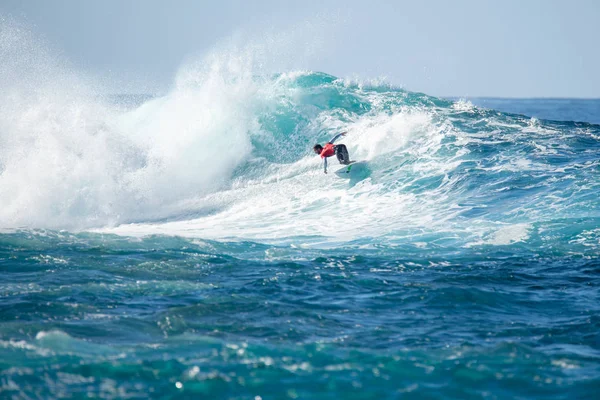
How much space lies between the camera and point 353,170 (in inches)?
826

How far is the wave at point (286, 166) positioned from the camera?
53.8 feet

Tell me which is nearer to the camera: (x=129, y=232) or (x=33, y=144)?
(x=129, y=232)

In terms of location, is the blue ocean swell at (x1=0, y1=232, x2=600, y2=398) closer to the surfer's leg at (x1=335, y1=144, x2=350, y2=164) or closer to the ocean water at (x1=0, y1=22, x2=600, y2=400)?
the ocean water at (x1=0, y1=22, x2=600, y2=400)

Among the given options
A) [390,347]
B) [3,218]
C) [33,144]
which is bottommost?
[390,347]

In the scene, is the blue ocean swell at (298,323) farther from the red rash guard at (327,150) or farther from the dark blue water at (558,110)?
the dark blue water at (558,110)

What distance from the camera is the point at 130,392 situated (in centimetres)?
611

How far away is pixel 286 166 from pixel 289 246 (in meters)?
9.54

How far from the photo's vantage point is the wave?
16.4 metres

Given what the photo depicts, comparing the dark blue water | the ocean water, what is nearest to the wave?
the ocean water

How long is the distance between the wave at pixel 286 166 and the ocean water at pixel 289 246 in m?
0.09

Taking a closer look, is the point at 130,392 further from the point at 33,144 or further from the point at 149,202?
the point at 33,144

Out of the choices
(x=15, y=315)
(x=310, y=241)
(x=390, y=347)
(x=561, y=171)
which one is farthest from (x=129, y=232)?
(x=561, y=171)

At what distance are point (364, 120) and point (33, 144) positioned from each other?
11.9 m

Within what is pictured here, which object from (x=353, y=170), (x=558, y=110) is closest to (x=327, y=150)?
(x=353, y=170)
